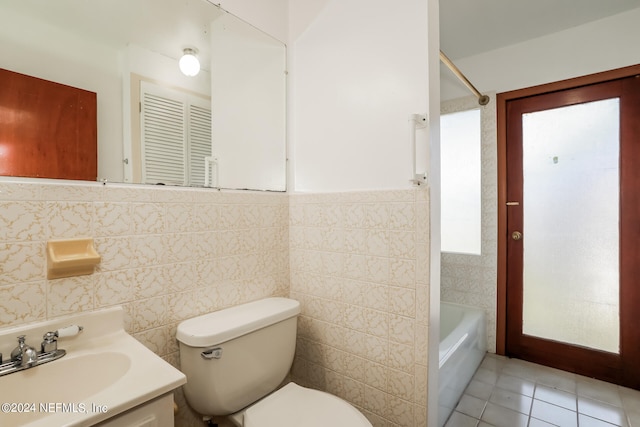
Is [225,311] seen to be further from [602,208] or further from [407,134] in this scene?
[602,208]

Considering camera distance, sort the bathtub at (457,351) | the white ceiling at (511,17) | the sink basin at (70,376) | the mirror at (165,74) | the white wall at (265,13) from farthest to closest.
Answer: the white ceiling at (511,17) < the bathtub at (457,351) < the white wall at (265,13) < the mirror at (165,74) < the sink basin at (70,376)

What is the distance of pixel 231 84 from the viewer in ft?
4.55

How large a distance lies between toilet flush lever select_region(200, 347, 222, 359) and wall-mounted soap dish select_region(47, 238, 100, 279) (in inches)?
18.2

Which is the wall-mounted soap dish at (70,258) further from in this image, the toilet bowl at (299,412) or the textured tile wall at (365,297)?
the textured tile wall at (365,297)

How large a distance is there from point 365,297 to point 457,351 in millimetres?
860

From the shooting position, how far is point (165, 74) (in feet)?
3.83

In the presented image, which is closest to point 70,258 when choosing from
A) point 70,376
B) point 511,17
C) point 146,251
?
point 146,251

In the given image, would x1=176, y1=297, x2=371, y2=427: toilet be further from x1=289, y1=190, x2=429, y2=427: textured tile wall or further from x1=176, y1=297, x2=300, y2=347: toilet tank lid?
x1=289, y1=190, x2=429, y2=427: textured tile wall

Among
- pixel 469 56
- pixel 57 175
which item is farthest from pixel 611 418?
pixel 57 175

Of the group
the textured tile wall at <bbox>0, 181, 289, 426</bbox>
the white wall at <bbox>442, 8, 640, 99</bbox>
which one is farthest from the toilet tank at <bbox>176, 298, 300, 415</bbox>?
the white wall at <bbox>442, 8, 640, 99</bbox>

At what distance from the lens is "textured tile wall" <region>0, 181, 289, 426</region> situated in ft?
2.73

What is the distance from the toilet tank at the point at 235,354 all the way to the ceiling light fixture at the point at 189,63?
3.37 feet

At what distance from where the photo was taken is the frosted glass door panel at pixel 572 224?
6.45 ft

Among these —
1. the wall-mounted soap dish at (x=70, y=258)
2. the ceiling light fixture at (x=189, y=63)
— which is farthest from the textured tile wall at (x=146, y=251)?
the ceiling light fixture at (x=189, y=63)
